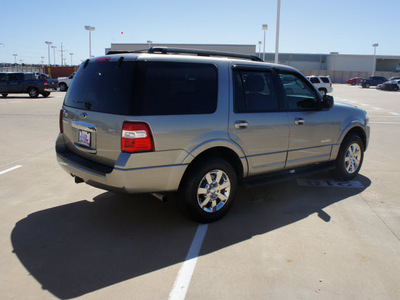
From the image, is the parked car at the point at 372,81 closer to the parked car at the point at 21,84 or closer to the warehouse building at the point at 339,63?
the warehouse building at the point at 339,63

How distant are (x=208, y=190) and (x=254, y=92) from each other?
137 centimetres

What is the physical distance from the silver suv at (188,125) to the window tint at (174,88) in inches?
0.4

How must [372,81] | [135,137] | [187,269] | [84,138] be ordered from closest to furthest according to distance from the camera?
[187,269] < [135,137] < [84,138] < [372,81]

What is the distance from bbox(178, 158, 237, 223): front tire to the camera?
4.02 metres

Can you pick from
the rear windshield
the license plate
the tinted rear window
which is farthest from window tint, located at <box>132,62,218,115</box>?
the license plate

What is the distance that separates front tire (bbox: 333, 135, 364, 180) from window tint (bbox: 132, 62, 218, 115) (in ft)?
9.08

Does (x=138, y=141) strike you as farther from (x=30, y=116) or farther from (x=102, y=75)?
(x=30, y=116)

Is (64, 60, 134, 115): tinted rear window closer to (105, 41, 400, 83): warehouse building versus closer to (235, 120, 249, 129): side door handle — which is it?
(235, 120, 249, 129): side door handle

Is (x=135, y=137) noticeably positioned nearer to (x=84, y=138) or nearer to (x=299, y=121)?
(x=84, y=138)

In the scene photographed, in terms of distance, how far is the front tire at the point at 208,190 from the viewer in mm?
4020

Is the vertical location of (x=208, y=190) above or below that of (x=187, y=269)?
above

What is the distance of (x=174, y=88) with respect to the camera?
12.7 ft

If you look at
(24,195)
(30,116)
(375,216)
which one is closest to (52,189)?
(24,195)

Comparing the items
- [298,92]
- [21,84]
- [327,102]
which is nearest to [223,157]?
[298,92]
